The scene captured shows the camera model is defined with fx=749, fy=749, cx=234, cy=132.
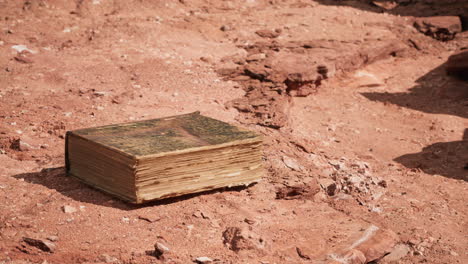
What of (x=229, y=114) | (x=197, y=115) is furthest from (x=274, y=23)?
(x=197, y=115)

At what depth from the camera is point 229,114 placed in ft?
19.5

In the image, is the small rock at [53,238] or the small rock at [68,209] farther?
the small rock at [68,209]

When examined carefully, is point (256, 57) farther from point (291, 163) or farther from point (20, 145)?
point (20, 145)

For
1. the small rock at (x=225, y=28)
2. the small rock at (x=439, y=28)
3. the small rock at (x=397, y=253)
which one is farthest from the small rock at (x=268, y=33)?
the small rock at (x=397, y=253)

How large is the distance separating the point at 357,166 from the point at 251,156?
1.60 m

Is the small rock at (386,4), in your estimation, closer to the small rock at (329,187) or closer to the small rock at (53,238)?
the small rock at (329,187)

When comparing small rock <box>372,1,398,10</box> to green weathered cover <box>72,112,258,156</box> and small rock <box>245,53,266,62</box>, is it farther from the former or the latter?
green weathered cover <box>72,112,258,156</box>

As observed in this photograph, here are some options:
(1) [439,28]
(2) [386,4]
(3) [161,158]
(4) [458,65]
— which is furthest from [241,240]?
(2) [386,4]

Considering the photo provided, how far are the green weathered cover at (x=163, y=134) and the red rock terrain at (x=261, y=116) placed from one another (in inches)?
12.3

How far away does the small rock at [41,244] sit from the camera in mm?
3529

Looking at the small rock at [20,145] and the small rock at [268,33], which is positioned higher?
the small rock at [268,33]

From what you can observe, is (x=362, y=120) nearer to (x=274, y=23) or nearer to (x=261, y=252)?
(x=274, y=23)

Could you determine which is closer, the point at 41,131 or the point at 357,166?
the point at 41,131

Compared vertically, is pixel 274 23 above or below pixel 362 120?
above
